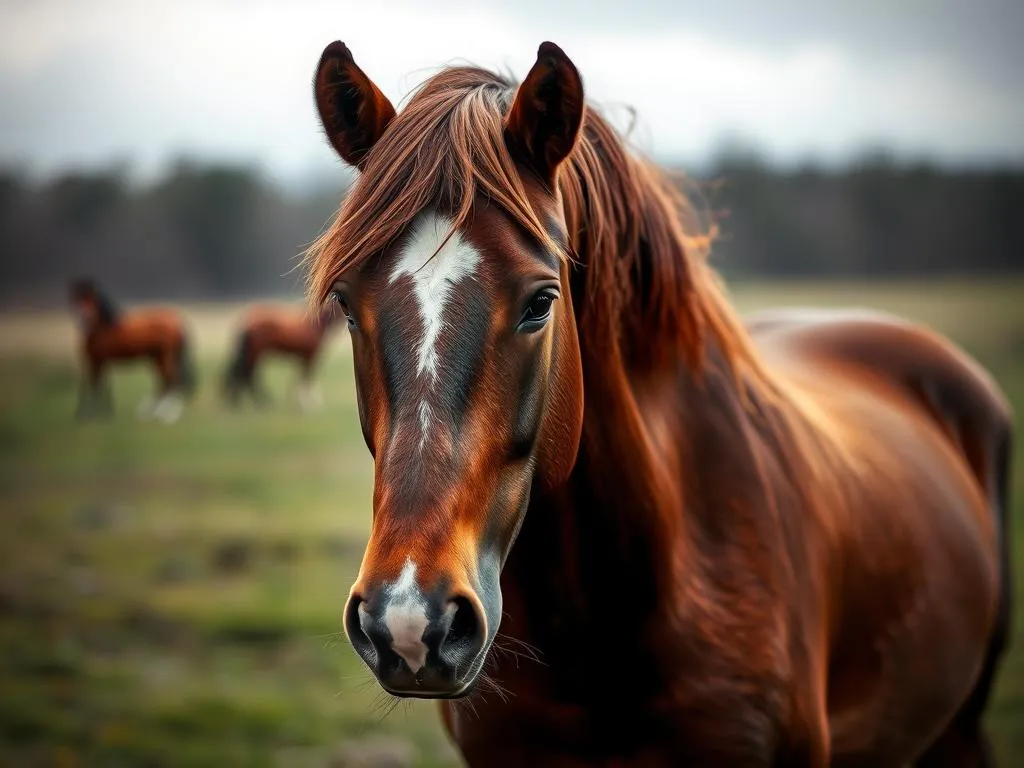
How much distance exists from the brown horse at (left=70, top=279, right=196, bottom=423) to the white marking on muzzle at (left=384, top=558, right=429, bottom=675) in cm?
1126

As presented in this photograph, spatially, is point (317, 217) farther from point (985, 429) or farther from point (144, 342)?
point (985, 429)

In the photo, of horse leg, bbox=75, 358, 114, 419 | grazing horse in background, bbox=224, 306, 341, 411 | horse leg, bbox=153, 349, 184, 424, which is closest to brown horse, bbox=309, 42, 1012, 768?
horse leg, bbox=153, 349, 184, 424

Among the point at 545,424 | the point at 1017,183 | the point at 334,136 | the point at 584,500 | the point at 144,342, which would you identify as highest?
the point at 334,136

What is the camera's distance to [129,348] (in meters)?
11.5

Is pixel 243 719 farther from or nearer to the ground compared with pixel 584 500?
nearer to the ground

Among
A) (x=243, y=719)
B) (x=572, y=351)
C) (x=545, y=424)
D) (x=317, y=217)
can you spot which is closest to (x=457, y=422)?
(x=545, y=424)

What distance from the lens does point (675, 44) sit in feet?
32.5

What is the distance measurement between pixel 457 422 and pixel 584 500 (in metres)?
0.49

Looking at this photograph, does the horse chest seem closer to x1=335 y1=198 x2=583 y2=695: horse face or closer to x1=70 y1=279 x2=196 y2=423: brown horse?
x1=335 y1=198 x2=583 y2=695: horse face

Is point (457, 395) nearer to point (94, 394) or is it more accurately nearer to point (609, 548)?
point (609, 548)

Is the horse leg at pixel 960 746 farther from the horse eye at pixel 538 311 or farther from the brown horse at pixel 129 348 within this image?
the brown horse at pixel 129 348

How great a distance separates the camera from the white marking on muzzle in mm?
1088

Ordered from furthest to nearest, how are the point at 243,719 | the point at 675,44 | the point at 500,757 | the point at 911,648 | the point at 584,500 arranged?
the point at 675,44
the point at 243,719
the point at 911,648
the point at 500,757
the point at 584,500

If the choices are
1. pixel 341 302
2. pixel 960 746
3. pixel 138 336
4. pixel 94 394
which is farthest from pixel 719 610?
pixel 94 394
